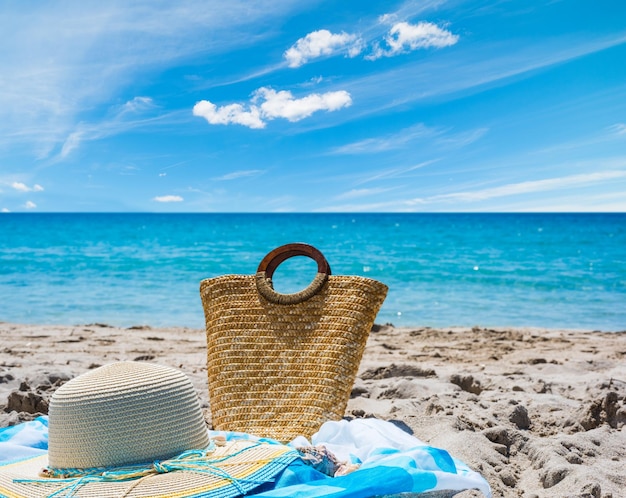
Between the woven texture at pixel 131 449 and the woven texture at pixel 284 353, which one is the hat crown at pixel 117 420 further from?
the woven texture at pixel 284 353

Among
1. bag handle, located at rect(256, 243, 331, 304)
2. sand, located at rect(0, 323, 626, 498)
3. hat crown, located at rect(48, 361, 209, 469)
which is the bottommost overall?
sand, located at rect(0, 323, 626, 498)

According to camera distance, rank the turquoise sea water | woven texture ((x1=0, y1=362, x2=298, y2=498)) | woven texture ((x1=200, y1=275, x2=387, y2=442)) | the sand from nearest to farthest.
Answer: woven texture ((x1=0, y1=362, x2=298, y2=498))
the sand
woven texture ((x1=200, y1=275, x2=387, y2=442))
the turquoise sea water

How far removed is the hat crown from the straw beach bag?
1.12 metres

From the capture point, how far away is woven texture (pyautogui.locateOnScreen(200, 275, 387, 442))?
3.08m

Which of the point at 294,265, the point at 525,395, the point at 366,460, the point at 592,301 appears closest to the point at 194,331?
the point at 525,395

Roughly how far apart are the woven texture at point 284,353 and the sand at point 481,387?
478mm

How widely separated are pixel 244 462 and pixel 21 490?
66cm

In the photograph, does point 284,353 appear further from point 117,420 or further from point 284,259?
point 117,420

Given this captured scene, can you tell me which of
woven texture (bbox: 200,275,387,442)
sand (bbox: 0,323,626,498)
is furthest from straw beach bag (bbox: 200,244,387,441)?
sand (bbox: 0,323,626,498)

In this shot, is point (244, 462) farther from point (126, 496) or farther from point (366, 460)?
point (366, 460)

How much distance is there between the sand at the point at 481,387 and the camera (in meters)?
2.62

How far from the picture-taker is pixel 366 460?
7.56 ft

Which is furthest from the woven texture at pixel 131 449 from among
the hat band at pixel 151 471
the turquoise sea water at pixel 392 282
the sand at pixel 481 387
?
the turquoise sea water at pixel 392 282

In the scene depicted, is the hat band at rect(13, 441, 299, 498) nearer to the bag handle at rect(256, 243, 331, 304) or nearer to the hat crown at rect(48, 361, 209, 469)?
the hat crown at rect(48, 361, 209, 469)
